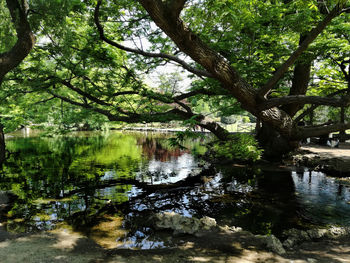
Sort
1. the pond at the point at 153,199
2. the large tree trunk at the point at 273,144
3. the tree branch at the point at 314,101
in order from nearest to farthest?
the pond at the point at 153,199 < the tree branch at the point at 314,101 < the large tree trunk at the point at 273,144

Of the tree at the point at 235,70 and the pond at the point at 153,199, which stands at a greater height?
the tree at the point at 235,70

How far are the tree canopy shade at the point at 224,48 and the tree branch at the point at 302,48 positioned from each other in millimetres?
25

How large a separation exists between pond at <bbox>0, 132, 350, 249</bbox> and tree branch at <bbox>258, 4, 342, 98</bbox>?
400cm

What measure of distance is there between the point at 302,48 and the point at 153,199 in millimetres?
6987

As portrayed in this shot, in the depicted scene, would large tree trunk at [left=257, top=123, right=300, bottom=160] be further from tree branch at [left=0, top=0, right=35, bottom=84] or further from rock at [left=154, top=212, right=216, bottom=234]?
tree branch at [left=0, top=0, right=35, bottom=84]

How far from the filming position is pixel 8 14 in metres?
6.06

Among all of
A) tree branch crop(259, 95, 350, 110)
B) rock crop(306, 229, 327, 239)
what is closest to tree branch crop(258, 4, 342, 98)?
tree branch crop(259, 95, 350, 110)

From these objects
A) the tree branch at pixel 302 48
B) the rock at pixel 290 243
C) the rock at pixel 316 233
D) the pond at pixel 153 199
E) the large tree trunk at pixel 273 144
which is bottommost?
the pond at pixel 153 199

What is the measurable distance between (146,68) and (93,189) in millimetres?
6989

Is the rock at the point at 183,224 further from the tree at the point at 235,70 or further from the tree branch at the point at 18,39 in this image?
the tree branch at the point at 18,39

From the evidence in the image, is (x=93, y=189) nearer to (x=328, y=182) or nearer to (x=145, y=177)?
(x=145, y=177)

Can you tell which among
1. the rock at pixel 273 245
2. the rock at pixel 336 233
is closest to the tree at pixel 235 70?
the rock at pixel 336 233

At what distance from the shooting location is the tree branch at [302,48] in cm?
497

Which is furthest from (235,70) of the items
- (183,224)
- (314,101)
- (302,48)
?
(183,224)
